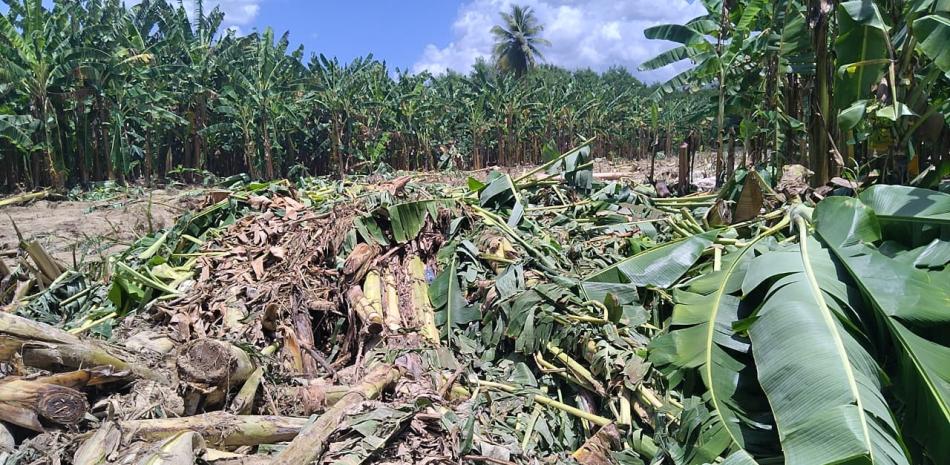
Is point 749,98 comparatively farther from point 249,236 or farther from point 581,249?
point 249,236

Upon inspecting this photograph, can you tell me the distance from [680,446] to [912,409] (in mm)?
1081

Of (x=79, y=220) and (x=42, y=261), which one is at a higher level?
(x=42, y=261)

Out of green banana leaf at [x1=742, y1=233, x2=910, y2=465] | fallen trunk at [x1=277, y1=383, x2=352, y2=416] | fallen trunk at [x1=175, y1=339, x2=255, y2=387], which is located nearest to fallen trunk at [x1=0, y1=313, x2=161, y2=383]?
fallen trunk at [x1=175, y1=339, x2=255, y2=387]

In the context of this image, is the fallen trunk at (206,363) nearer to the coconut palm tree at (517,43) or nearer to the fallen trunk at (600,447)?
the fallen trunk at (600,447)

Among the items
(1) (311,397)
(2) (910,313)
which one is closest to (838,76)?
(2) (910,313)

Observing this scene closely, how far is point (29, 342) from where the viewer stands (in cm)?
312

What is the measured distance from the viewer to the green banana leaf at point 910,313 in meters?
2.71

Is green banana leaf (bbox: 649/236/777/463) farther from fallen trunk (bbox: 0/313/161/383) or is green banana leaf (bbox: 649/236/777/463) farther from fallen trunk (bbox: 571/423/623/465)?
fallen trunk (bbox: 0/313/161/383)

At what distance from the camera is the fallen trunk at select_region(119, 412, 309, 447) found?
2.95m

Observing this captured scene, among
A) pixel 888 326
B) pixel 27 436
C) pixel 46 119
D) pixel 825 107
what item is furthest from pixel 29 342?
pixel 46 119

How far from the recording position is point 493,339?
4582 millimetres

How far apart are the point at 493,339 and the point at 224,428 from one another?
205 centimetres

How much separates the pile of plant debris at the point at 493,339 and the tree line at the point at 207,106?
874 centimetres

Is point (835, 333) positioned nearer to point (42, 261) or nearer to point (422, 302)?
point (422, 302)
